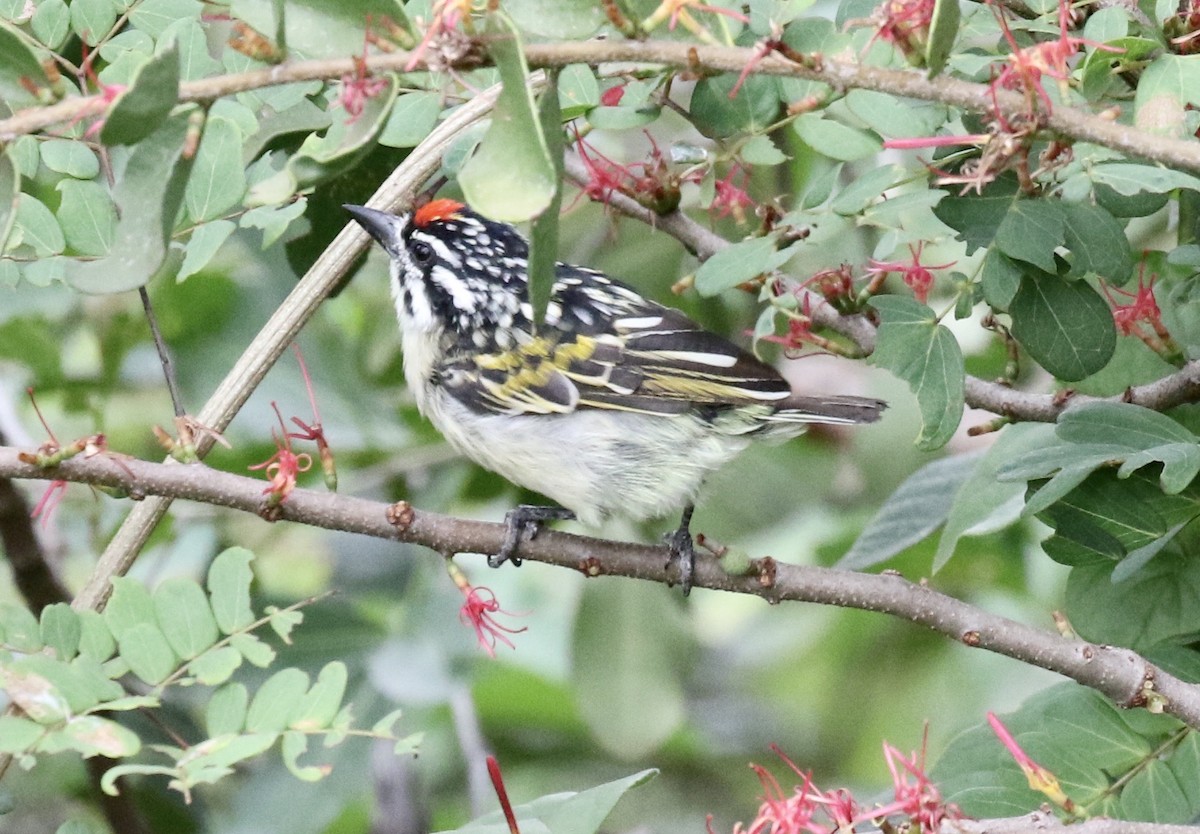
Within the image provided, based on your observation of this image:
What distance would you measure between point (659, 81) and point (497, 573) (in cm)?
325

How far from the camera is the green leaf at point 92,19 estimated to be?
2.38m

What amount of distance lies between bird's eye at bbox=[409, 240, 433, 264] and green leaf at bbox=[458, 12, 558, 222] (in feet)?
6.30

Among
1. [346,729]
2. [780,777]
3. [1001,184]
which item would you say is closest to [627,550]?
[346,729]

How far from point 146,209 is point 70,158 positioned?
906 millimetres

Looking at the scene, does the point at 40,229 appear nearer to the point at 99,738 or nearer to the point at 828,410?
the point at 99,738

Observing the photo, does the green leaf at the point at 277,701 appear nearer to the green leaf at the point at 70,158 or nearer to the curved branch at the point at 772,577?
the curved branch at the point at 772,577

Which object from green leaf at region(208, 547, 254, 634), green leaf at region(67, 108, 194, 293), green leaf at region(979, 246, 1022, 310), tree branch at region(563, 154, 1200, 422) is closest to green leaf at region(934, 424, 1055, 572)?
tree branch at region(563, 154, 1200, 422)

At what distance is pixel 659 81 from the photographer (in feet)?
7.26

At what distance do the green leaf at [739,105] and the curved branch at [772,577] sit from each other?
2.23ft

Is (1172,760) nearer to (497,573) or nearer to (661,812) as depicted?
(661,812)

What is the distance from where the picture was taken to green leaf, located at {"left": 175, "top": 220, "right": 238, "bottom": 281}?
226 cm

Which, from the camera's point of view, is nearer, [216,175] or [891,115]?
[891,115]

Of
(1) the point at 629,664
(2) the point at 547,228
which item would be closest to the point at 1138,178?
(2) the point at 547,228

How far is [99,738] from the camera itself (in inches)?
68.4
